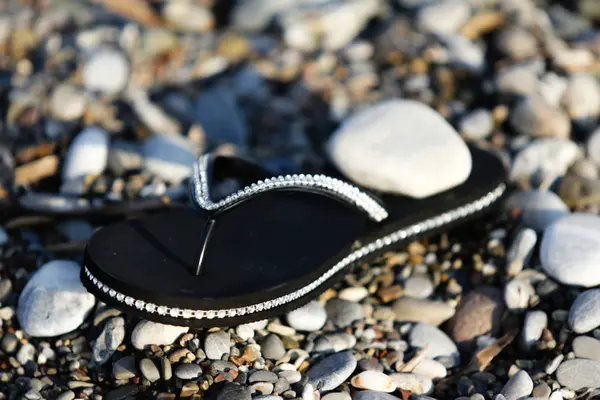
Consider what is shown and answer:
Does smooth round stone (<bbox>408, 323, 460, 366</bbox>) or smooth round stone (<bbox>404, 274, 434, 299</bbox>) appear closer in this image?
smooth round stone (<bbox>408, 323, 460, 366</bbox>)

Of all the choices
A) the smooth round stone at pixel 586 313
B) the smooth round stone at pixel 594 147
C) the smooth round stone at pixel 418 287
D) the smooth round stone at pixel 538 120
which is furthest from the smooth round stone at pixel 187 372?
the smooth round stone at pixel 594 147

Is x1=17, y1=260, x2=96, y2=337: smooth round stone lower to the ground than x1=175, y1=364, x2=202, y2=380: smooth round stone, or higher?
higher

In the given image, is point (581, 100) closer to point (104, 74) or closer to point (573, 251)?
point (573, 251)

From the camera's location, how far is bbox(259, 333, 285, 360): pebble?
Result: 1.75 meters

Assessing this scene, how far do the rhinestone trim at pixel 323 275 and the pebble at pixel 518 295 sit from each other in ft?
0.84

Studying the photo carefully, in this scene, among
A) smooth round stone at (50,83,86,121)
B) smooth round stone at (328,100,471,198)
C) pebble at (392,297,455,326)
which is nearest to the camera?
pebble at (392,297,455,326)

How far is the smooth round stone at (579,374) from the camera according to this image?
1.69 m

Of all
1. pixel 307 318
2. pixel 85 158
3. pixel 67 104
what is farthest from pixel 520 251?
pixel 67 104

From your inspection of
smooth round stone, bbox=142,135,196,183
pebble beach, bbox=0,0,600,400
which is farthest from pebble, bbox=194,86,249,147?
smooth round stone, bbox=142,135,196,183

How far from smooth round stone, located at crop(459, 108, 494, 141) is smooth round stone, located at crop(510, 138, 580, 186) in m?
0.16

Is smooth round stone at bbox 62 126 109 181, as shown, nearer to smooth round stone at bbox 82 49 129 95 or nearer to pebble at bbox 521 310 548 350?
smooth round stone at bbox 82 49 129 95

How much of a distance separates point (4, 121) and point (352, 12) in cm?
138

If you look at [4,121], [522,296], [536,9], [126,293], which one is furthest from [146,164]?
[536,9]

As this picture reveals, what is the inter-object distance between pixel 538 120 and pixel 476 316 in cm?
89
